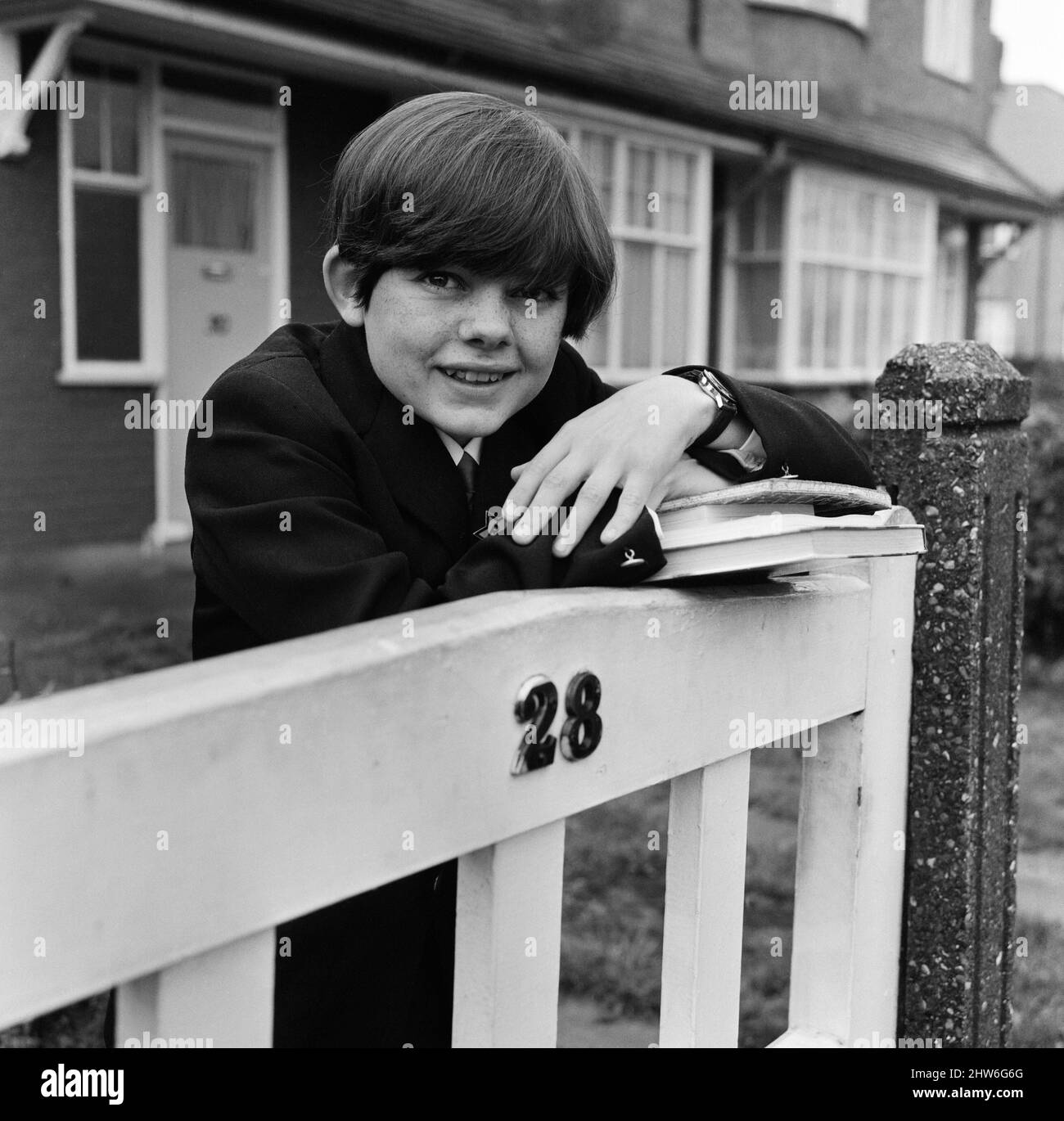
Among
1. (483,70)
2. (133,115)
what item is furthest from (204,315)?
(483,70)

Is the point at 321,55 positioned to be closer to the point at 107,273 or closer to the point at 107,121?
the point at 107,121

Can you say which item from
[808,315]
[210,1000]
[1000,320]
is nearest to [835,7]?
[808,315]

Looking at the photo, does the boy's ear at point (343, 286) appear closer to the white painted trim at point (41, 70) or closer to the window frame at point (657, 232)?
the white painted trim at point (41, 70)

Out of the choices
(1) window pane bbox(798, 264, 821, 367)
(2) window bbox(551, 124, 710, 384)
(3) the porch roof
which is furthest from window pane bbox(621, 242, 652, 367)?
(1) window pane bbox(798, 264, 821, 367)

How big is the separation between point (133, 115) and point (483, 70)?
2519mm

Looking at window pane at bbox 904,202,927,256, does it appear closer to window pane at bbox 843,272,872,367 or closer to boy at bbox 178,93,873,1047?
window pane at bbox 843,272,872,367

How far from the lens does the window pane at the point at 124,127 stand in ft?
26.4

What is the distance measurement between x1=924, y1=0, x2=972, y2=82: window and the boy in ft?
57.9

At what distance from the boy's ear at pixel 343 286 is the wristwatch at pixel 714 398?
380mm

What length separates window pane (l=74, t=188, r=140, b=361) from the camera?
7.99 meters

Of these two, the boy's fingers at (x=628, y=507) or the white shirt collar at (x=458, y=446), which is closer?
the boy's fingers at (x=628, y=507)

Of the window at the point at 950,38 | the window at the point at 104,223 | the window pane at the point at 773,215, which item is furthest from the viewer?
the window at the point at 950,38

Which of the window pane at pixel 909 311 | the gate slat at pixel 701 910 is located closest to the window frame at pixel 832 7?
the window pane at pixel 909 311

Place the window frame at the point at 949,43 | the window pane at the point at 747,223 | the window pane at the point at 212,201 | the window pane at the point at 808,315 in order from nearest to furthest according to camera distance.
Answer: the window pane at the point at 212,201
the window pane at the point at 747,223
the window pane at the point at 808,315
the window frame at the point at 949,43
